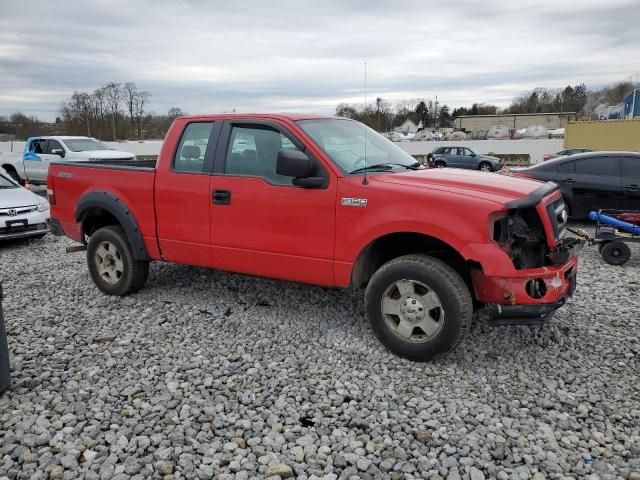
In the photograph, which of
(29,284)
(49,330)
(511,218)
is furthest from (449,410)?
(29,284)

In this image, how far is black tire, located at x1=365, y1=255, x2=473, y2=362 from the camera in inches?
153

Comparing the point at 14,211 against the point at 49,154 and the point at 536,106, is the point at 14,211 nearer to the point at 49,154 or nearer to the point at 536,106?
the point at 49,154

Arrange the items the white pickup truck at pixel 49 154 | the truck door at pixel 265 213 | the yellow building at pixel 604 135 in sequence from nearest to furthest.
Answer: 1. the truck door at pixel 265 213
2. the white pickup truck at pixel 49 154
3. the yellow building at pixel 604 135

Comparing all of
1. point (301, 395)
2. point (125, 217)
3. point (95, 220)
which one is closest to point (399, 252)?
point (301, 395)

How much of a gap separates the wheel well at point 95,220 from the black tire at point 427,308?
3.32 meters

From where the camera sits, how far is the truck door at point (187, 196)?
5023mm

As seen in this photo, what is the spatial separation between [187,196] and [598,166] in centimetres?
765

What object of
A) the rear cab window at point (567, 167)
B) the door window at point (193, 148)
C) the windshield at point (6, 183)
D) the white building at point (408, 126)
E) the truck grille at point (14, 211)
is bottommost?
the truck grille at point (14, 211)

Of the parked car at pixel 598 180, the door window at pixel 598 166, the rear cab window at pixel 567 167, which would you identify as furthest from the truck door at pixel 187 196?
the door window at pixel 598 166

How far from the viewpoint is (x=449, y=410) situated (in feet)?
11.5

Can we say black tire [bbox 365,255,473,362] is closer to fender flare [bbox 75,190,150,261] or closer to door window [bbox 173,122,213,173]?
door window [bbox 173,122,213,173]

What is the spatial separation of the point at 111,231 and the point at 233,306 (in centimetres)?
159

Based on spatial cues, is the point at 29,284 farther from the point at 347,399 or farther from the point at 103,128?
the point at 103,128

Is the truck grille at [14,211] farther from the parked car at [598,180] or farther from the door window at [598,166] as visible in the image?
the door window at [598,166]
